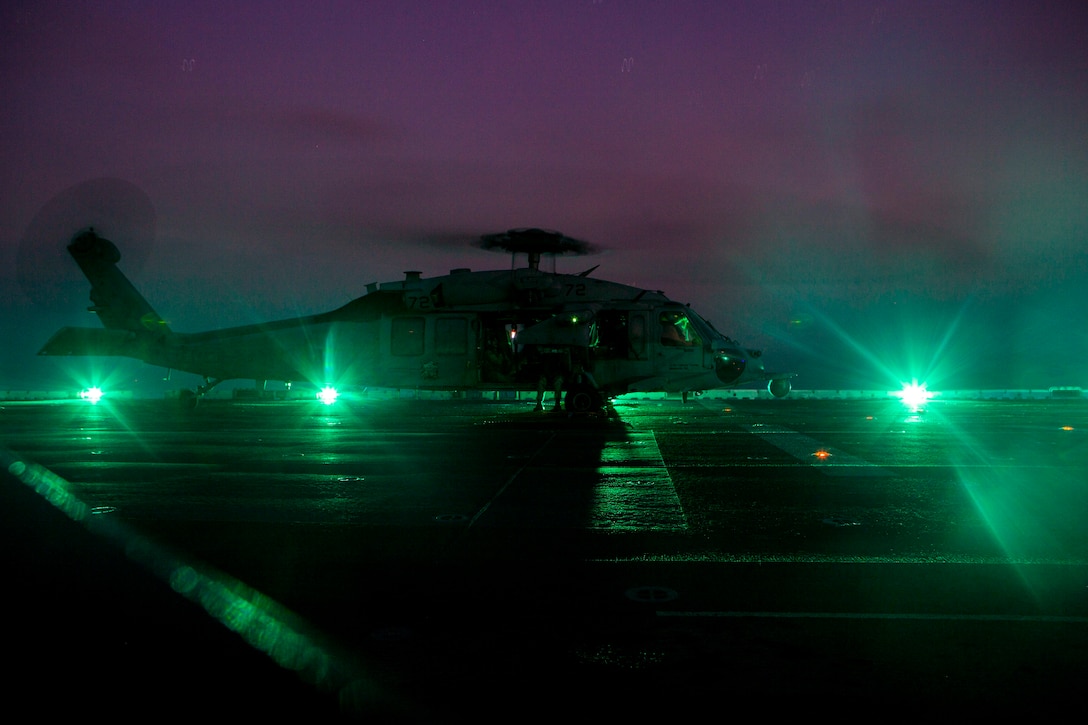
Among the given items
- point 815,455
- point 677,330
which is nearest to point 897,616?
point 815,455

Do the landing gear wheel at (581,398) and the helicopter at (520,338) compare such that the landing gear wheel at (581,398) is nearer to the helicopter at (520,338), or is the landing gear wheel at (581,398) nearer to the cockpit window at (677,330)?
the helicopter at (520,338)

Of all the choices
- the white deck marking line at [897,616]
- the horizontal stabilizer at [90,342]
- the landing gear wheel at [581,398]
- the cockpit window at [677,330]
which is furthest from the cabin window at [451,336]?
the white deck marking line at [897,616]

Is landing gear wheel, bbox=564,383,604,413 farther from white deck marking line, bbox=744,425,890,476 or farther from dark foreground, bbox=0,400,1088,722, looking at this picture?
dark foreground, bbox=0,400,1088,722

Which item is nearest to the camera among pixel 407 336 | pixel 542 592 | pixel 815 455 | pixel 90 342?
pixel 542 592

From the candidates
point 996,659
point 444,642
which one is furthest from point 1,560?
point 996,659

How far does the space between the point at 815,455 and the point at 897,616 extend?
9.41 metres

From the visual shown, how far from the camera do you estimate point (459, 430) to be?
20469 millimetres

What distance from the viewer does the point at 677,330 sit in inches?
1081

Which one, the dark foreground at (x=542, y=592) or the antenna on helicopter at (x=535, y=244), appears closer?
the dark foreground at (x=542, y=592)

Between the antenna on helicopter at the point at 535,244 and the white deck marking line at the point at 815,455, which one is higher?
the antenna on helicopter at the point at 535,244

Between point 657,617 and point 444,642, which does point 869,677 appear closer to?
point 657,617

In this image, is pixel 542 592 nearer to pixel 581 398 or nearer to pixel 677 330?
pixel 581 398

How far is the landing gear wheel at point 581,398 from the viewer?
88.6ft

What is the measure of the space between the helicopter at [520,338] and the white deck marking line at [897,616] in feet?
70.7
